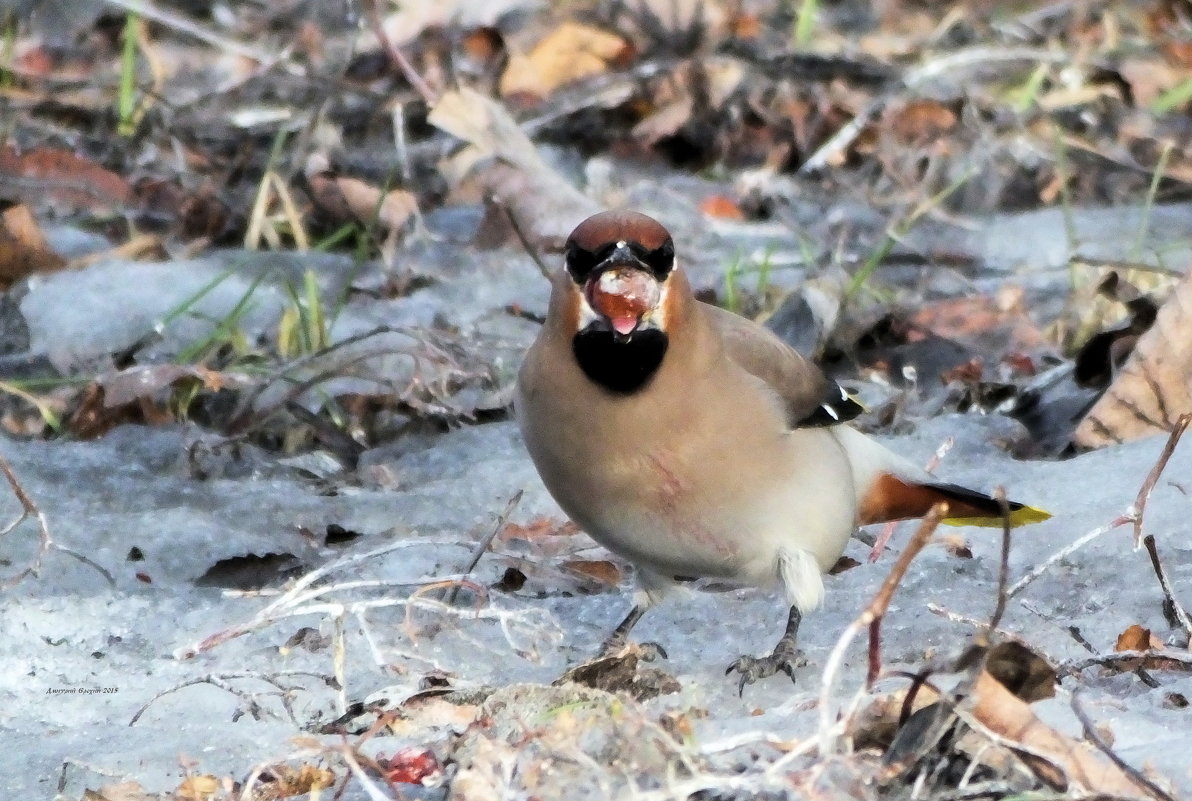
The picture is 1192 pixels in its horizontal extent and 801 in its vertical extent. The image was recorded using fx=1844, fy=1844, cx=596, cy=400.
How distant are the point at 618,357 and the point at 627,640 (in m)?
0.58

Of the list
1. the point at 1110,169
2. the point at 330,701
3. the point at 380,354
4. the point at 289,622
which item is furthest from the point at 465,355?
the point at 1110,169

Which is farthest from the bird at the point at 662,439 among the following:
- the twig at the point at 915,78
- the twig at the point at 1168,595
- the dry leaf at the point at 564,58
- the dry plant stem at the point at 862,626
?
the dry leaf at the point at 564,58

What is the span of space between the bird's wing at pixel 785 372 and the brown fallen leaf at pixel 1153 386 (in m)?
0.79

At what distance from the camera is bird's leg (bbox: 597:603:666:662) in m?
3.49

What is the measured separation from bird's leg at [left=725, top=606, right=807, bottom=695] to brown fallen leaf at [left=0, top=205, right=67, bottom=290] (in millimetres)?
3241

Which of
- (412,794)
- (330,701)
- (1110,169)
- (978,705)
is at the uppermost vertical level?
(978,705)

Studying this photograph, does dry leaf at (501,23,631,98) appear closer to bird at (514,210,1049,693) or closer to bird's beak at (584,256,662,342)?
bird at (514,210,1049,693)

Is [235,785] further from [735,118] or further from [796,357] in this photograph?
[735,118]

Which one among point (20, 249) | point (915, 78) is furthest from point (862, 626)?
point (915, 78)

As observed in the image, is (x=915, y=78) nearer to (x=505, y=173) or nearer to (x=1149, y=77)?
(x=1149, y=77)

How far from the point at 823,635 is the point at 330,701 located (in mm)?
1076

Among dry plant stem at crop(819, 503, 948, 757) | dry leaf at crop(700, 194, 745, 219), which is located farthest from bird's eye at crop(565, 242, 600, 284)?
dry leaf at crop(700, 194, 745, 219)

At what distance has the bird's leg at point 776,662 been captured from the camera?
10.8 feet

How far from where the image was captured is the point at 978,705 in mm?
2404
